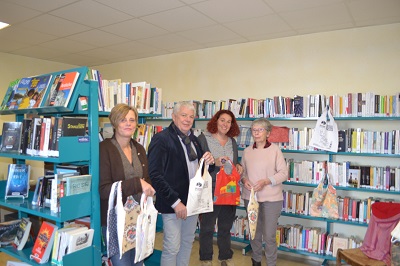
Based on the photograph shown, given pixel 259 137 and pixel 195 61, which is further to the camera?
pixel 195 61

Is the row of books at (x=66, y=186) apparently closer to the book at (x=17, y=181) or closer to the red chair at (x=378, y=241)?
the book at (x=17, y=181)

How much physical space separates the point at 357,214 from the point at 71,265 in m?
3.07

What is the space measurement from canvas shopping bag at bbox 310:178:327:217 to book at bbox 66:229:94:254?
2.54 meters

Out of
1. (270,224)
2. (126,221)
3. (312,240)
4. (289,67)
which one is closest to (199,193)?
(126,221)

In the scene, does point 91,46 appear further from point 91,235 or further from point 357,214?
point 357,214

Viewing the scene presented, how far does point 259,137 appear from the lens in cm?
302

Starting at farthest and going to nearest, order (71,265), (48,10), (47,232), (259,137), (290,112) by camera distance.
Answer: (290,112) → (48,10) → (259,137) → (47,232) → (71,265)

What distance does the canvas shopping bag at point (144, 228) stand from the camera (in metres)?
2.01

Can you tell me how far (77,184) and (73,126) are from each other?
15.8 inches

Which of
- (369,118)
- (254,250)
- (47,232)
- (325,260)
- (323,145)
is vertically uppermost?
(369,118)

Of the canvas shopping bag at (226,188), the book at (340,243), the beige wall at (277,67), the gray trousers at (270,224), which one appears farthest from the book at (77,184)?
the book at (340,243)

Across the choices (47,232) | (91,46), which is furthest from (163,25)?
(47,232)

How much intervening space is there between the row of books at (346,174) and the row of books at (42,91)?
282 centimetres

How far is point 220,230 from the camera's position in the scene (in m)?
3.12
